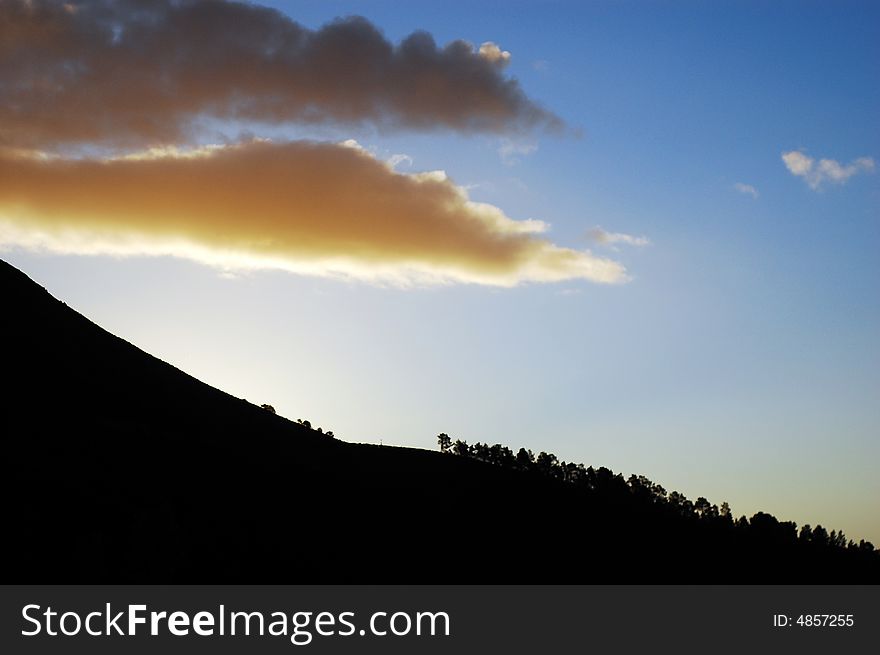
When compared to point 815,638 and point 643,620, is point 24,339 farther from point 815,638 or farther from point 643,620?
point 815,638

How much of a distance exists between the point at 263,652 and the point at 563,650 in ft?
66.8

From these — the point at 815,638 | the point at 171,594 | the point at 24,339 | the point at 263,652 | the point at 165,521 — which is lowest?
the point at 815,638

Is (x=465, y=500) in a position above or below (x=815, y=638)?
above

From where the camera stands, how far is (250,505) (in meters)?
60.9

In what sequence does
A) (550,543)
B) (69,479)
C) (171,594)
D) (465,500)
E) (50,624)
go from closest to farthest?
(50,624) → (171,594) → (69,479) → (550,543) → (465,500)

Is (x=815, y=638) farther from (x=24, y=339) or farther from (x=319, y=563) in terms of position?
(x=24, y=339)

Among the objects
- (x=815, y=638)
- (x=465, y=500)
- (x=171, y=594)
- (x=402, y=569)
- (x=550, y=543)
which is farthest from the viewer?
(x=465, y=500)

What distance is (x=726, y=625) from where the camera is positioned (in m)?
63.2

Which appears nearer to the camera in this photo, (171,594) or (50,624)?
(50,624)

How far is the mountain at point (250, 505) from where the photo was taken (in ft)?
159

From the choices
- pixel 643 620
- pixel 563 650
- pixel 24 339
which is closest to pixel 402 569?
pixel 563 650

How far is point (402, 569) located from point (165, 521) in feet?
63.6

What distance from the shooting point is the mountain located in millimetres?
48438

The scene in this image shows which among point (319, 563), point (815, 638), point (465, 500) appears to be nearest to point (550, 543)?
point (465, 500)
